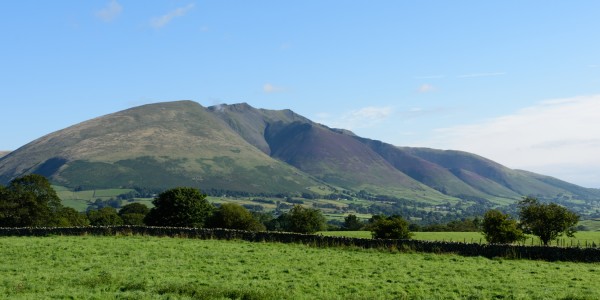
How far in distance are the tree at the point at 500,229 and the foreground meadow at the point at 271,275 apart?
28.9 m

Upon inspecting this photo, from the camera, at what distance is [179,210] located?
85.7 metres

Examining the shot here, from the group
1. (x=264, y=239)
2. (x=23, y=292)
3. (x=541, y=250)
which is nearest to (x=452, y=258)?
(x=541, y=250)

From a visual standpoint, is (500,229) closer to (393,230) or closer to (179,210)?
(393,230)

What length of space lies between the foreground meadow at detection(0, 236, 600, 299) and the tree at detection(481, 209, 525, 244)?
28.9m

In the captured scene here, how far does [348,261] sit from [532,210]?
42391 millimetres

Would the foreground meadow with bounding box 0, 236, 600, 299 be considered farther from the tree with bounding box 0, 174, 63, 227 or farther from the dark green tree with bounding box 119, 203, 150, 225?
the dark green tree with bounding box 119, 203, 150, 225

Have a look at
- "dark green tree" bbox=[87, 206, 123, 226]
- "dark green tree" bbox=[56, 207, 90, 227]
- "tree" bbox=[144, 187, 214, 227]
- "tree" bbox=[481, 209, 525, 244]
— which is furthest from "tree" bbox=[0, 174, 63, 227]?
"tree" bbox=[481, 209, 525, 244]

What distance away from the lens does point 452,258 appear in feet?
109

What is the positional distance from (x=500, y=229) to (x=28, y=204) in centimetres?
6931

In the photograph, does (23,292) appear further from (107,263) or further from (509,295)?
(509,295)

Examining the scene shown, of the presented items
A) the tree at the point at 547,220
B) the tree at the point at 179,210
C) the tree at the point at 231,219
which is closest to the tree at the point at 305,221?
the tree at the point at 231,219

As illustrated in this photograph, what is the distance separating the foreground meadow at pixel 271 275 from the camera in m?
20.6

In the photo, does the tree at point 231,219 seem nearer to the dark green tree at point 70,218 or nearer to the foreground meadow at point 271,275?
the dark green tree at point 70,218

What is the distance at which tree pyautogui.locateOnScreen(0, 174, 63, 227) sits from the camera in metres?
80.4
